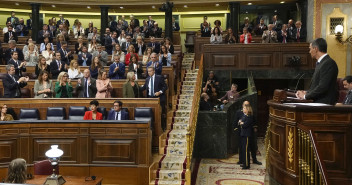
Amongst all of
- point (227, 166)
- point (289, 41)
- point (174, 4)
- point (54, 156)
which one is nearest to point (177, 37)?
point (174, 4)

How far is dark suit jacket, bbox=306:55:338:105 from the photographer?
372 centimetres

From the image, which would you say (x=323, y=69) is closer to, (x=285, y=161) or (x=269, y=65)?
(x=285, y=161)

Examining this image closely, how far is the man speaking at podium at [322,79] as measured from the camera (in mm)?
3727

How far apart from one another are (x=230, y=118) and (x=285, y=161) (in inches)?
215

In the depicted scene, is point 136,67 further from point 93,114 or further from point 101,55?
point 93,114

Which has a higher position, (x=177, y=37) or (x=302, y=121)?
(x=177, y=37)

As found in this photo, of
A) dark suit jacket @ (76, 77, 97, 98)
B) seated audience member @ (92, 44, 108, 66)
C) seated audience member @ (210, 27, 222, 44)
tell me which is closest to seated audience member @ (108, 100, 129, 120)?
dark suit jacket @ (76, 77, 97, 98)

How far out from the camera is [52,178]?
13.2 feet

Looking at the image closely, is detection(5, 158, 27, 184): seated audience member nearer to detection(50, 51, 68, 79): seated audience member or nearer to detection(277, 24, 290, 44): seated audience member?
detection(50, 51, 68, 79): seated audience member

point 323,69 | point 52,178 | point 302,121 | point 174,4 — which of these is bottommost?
point 52,178

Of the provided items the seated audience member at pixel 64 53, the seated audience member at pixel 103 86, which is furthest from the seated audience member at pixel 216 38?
the seated audience member at pixel 103 86

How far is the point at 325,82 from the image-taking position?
3715 mm

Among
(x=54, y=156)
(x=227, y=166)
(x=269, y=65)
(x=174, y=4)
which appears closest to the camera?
(x=54, y=156)

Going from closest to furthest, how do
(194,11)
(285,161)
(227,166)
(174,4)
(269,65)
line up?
(285,161) → (227,166) → (269,65) → (174,4) → (194,11)
